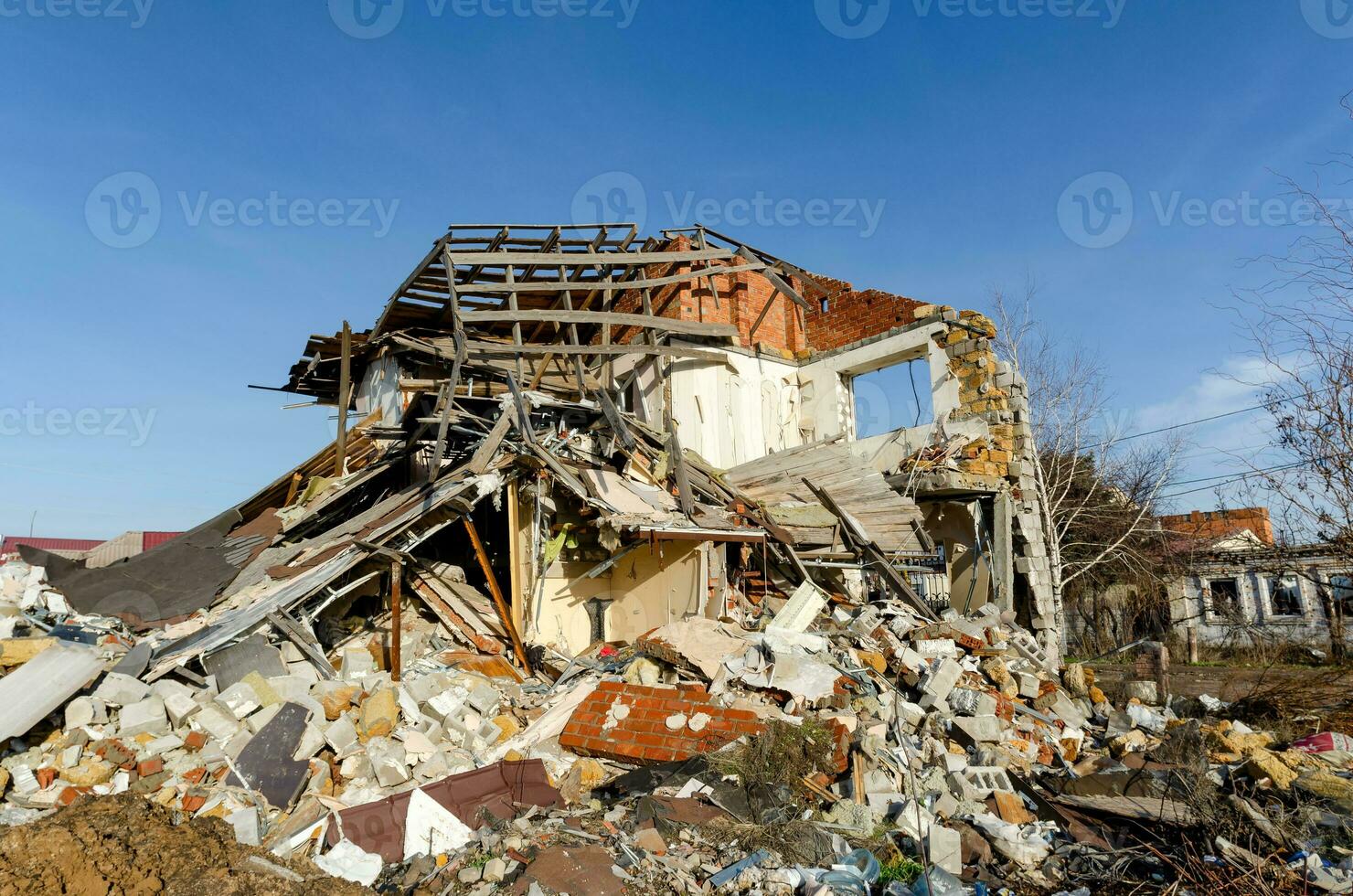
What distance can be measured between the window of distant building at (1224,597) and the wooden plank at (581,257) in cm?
1538

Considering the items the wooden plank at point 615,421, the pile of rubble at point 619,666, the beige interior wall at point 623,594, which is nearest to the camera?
the pile of rubble at point 619,666

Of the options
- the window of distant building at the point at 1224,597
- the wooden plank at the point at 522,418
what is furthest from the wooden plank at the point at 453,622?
the window of distant building at the point at 1224,597

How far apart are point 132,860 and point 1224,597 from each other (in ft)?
74.0

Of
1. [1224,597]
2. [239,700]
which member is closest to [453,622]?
[239,700]

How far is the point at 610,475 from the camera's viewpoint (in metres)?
9.78

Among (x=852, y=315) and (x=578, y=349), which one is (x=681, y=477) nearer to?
(x=578, y=349)

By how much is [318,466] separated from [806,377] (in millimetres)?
8847

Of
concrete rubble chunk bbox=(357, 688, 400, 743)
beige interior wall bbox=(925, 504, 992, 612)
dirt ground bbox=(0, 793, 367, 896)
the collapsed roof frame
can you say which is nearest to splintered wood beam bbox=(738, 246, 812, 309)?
the collapsed roof frame

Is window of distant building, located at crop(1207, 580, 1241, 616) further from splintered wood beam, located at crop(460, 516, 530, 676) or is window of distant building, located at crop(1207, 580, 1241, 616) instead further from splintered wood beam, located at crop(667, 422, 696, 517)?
splintered wood beam, located at crop(460, 516, 530, 676)

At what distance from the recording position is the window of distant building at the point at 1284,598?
61.9 ft

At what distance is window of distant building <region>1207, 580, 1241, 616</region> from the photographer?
18.8 m

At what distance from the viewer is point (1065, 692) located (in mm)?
8516

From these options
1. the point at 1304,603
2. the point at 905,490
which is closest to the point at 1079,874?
the point at 905,490

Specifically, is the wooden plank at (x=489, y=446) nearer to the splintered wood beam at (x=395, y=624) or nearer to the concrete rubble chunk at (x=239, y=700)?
the splintered wood beam at (x=395, y=624)
